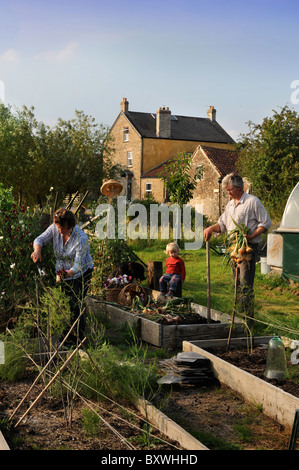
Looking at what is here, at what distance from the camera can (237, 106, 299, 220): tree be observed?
24336 millimetres

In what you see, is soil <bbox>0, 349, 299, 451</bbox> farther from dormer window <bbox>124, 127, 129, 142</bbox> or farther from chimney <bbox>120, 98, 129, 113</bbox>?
chimney <bbox>120, 98, 129, 113</bbox>

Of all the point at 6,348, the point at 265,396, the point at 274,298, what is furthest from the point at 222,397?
the point at 274,298

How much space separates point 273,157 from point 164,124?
56.5 feet

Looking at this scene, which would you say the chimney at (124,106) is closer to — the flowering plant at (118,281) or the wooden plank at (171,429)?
the flowering plant at (118,281)

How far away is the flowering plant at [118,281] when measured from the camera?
8.27 metres

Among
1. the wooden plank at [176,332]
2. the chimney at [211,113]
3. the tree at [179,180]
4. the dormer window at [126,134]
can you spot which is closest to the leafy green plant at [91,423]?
the wooden plank at [176,332]

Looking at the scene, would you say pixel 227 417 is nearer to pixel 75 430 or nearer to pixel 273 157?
pixel 75 430

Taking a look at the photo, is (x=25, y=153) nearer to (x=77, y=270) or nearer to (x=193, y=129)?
(x=193, y=129)

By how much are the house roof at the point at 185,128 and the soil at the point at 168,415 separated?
120ft

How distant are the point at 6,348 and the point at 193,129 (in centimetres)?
3995

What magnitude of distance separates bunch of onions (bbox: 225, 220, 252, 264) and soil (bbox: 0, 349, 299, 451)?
4.70 ft

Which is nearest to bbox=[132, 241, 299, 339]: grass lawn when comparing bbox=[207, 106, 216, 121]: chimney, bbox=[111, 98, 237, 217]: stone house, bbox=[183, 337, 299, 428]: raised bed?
bbox=[183, 337, 299, 428]: raised bed

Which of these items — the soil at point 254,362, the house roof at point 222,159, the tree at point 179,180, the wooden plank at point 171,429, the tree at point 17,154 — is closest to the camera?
the wooden plank at point 171,429

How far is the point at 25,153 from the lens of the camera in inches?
1177
